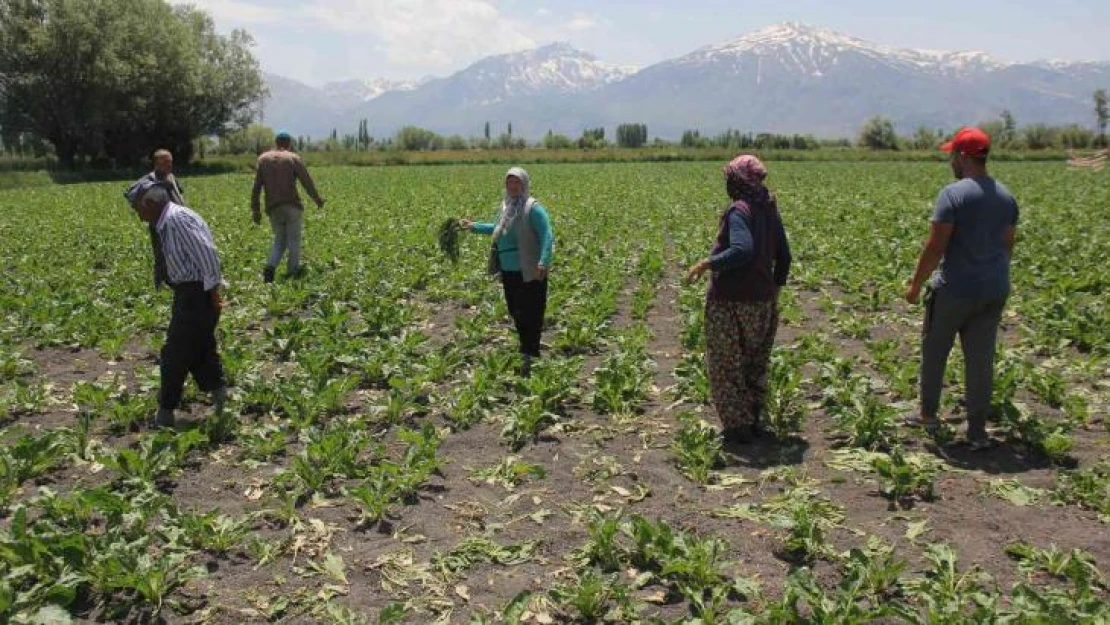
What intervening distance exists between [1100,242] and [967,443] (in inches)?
436

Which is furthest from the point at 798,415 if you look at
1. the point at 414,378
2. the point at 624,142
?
the point at 624,142

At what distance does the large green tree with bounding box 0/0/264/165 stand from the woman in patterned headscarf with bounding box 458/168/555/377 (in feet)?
143

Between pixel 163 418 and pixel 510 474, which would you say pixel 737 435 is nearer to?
pixel 510 474

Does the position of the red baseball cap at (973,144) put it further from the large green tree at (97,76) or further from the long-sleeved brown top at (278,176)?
the large green tree at (97,76)

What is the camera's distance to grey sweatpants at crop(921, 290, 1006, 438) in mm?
5973

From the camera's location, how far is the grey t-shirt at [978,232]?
5805 millimetres

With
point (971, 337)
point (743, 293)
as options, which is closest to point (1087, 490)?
point (971, 337)

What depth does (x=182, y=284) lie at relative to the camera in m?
6.71

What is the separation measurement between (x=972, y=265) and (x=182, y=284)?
597 cm

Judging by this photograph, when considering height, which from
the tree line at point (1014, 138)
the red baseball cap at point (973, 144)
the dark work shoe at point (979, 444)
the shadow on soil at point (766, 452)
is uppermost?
the tree line at point (1014, 138)

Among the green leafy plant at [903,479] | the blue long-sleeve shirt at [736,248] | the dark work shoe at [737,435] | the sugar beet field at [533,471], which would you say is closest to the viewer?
the sugar beet field at [533,471]

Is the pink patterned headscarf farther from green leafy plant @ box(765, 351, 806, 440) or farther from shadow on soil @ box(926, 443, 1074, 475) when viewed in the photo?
shadow on soil @ box(926, 443, 1074, 475)

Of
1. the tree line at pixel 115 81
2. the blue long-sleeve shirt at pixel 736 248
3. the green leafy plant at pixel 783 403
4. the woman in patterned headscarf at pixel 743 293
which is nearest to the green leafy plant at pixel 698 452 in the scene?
the woman in patterned headscarf at pixel 743 293

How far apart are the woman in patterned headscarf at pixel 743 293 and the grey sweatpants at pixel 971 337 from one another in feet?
3.73
